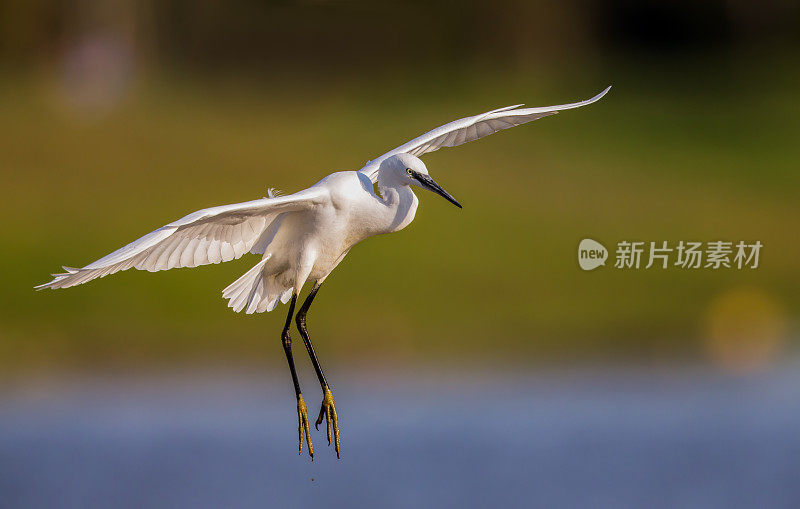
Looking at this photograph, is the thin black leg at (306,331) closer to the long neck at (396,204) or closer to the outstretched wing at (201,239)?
the outstretched wing at (201,239)

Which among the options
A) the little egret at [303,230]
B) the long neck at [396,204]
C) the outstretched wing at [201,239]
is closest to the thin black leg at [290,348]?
the little egret at [303,230]

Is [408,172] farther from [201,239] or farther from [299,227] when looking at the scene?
[201,239]

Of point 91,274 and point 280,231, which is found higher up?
point 280,231

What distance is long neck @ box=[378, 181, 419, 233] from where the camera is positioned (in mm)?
2822

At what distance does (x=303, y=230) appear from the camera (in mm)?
2926

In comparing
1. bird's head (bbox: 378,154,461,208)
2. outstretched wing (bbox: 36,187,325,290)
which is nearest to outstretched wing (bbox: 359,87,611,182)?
bird's head (bbox: 378,154,461,208)

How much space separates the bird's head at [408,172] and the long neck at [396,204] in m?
0.02

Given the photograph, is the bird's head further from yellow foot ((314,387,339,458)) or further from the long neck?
yellow foot ((314,387,339,458))

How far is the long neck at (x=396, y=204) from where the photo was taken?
282cm

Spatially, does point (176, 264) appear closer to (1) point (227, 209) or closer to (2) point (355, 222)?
(1) point (227, 209)

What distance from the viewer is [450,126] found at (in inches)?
124

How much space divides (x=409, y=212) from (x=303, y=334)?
61 cm

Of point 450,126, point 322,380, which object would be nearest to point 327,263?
point 322,380

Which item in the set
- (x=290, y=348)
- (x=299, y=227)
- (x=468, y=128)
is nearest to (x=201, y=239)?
(x=299, y=227)
